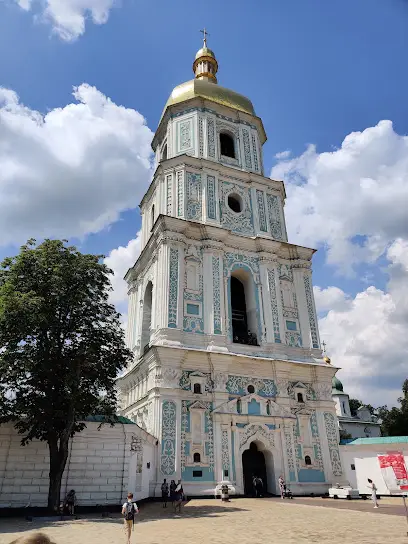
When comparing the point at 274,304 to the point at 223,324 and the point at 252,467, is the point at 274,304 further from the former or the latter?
the point at 252,467

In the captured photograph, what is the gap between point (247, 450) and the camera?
2062 cm

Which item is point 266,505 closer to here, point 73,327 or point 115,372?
point 115,372

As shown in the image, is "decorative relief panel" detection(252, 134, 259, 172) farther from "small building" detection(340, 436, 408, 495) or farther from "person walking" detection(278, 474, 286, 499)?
"person walking" detection(278, 474, 286, 499)

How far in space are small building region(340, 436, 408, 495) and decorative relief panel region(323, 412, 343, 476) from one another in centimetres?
34

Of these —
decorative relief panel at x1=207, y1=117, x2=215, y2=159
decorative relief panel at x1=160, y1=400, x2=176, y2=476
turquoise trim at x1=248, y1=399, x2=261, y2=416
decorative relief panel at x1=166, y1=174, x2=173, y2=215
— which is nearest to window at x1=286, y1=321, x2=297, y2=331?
turquoise trim at x1=248, y1=399, x2=261, y2=416

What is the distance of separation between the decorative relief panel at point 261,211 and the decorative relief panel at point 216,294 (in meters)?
4.33

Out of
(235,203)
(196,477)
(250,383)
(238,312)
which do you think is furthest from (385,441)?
(235,203)

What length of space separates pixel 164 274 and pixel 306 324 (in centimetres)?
848

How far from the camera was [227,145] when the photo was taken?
96.4 feet

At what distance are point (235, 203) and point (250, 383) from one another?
37.2 feet

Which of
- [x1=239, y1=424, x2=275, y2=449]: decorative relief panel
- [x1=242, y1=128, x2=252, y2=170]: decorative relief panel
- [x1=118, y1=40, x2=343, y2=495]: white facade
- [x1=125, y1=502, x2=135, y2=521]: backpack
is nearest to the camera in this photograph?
[x1=125, y1=502, x2=135, y2=521]: backpack

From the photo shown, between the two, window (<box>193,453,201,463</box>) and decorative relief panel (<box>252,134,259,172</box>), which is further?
decorative relief panel (<box>252,134,259,172</box>)

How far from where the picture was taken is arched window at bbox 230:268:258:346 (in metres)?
23.5

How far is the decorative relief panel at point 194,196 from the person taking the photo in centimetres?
2494
